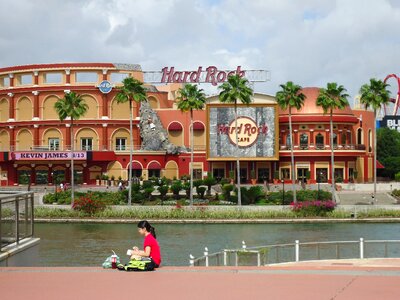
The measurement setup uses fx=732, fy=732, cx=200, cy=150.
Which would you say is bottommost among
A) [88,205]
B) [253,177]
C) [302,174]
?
[88,205]

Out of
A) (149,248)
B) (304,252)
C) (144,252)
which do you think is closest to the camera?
(144,252)

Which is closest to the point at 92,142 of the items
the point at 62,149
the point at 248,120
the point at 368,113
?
the point at 62,149

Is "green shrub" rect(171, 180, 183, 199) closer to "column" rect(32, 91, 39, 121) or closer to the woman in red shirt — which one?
"column" rect(32, 91, 39, 121)

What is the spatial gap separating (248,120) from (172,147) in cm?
1246

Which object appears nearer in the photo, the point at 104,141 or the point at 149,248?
the point at 149,248

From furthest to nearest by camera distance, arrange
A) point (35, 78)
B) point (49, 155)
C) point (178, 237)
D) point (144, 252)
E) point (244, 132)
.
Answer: point (35, 78) → point (49, 155) → point (244, 132) → point (178, 237) → point (144, 252)

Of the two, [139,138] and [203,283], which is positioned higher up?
[139,138]

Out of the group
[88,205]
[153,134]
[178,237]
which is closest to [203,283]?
[178,237]

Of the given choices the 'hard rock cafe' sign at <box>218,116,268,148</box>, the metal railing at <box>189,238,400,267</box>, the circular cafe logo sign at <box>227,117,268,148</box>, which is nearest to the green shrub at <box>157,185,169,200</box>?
the 'hard rock cafe' sign at <box>218,116,268,148</box>

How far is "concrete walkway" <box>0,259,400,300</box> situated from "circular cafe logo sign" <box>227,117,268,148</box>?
88327 mm

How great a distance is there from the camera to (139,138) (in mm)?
112312

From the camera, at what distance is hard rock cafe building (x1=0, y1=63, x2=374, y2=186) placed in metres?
106

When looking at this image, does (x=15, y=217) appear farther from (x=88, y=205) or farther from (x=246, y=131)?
(x=246, y=131)

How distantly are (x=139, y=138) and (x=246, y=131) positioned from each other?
17.3 meters
